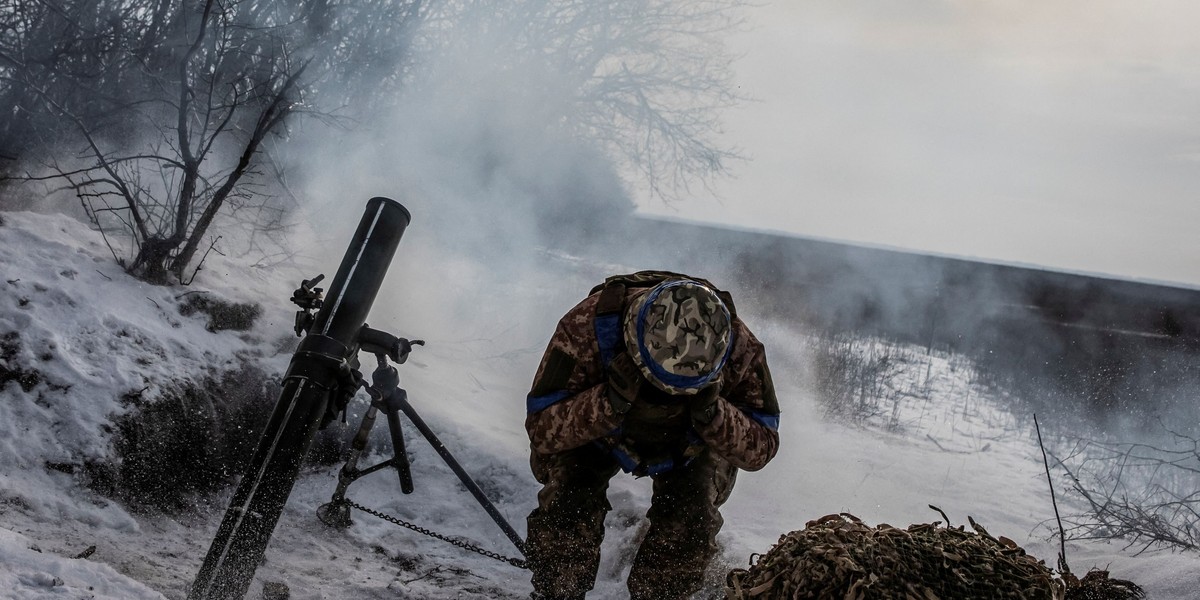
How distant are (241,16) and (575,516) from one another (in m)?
6.56

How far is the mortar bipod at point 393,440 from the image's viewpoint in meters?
3.88

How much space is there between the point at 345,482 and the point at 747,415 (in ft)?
7.42

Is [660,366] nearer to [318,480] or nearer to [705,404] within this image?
[705,404]

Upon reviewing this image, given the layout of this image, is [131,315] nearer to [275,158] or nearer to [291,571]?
[291,571]

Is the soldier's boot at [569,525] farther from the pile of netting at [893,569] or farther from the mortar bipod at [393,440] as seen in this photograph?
the pile of netting at [893,569]

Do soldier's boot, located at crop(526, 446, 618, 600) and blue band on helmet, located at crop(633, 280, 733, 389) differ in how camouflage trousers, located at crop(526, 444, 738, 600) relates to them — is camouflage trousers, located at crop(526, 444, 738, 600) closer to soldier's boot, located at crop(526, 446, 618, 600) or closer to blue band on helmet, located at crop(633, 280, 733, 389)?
soldier's boot, located at crop(526, 446, 618, 600)

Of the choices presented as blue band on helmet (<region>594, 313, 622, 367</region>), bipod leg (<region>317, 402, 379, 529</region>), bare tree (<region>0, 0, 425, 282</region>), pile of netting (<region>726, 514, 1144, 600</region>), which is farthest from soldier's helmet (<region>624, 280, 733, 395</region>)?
bare tree (<region>0, 0, 425, 282</region>)

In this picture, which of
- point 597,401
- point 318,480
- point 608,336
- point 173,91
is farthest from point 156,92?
point 597,401

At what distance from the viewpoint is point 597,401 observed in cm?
295

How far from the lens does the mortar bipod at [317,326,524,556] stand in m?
3.88

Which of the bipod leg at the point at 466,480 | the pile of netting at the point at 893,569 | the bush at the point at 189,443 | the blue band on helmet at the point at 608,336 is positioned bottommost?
the bush at the point at 189,443

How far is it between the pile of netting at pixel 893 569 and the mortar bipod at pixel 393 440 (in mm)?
1867

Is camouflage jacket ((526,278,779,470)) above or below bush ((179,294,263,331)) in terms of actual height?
above

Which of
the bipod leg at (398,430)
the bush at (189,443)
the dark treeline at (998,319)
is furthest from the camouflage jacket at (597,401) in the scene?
the dark treeline at (998,319)
